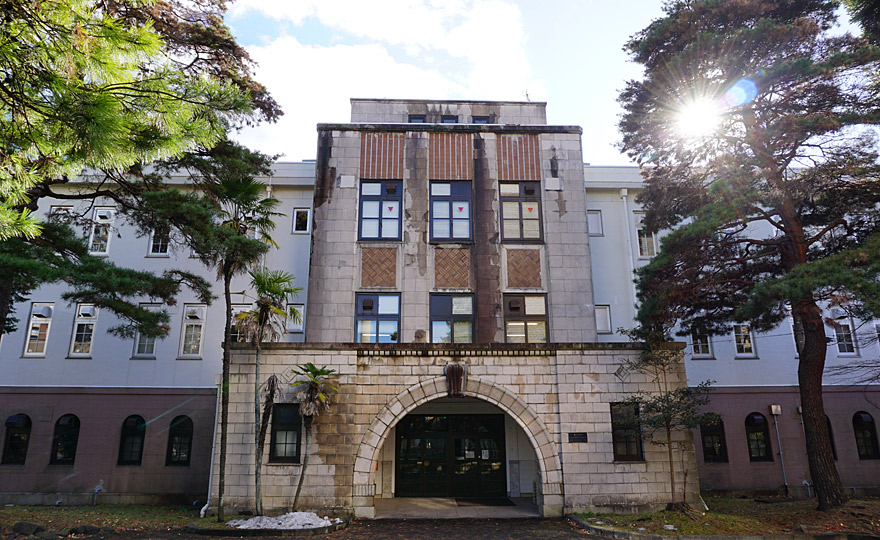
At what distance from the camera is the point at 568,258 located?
20266mm

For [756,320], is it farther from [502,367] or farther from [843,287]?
[502,367]

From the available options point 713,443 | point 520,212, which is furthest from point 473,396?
point 713,443

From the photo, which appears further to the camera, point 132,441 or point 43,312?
point 43,312

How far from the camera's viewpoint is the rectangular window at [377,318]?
19375 millimetres

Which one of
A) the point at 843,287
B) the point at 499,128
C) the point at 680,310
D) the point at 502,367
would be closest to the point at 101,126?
the point at 502,367

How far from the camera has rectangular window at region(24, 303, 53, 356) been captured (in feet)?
75.2

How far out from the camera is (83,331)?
23203 mm

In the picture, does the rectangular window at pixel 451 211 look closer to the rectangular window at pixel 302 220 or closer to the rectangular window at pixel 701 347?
the rectangular window at pixel 302 220

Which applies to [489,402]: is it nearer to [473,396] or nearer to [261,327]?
[473,396]

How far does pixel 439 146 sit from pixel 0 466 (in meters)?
20.5

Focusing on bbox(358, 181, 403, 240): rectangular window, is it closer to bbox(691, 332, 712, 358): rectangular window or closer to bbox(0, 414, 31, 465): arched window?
bbox(691, 332, 712, 358): rectangular window

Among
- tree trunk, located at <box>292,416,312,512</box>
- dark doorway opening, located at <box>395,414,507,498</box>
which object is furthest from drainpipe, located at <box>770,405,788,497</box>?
tree trunk, located at <box>292,416,312,512</box>

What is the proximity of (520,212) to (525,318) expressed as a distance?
392 cm

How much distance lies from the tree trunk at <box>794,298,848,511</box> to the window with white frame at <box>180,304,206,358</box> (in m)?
20.6
